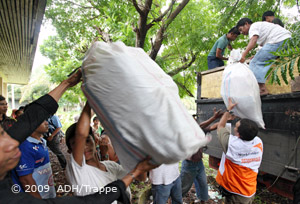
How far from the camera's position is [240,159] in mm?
2172

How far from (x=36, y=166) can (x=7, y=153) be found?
3.39 feet

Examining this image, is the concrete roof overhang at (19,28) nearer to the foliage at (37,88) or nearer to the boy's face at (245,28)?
the boy's face at (245,28)

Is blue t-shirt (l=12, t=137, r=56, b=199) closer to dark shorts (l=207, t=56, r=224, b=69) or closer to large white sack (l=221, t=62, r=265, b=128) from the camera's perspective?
large white sack (l=221, t=62, r=265, b=128)

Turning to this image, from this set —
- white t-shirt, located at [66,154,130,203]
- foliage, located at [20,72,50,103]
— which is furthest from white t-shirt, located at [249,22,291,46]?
foliage, located at [20,72,50,103]

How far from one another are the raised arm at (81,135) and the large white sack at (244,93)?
5.32 ft

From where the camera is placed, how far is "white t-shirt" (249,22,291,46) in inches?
89.1

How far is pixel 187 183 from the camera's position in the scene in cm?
291

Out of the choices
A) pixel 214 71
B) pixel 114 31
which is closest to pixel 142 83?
pixel 214 71

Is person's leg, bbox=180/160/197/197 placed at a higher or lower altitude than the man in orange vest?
lower

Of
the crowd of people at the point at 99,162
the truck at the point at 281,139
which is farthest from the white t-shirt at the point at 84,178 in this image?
the truck at the point at 281,139

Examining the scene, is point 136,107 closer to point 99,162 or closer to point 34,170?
point 99,162

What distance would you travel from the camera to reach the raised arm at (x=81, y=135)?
117 centimetres

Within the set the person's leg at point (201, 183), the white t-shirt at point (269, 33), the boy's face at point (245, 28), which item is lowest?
the person's leg at point (201, 183)

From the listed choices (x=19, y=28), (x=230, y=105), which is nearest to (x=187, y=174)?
(x=230, y=105)
